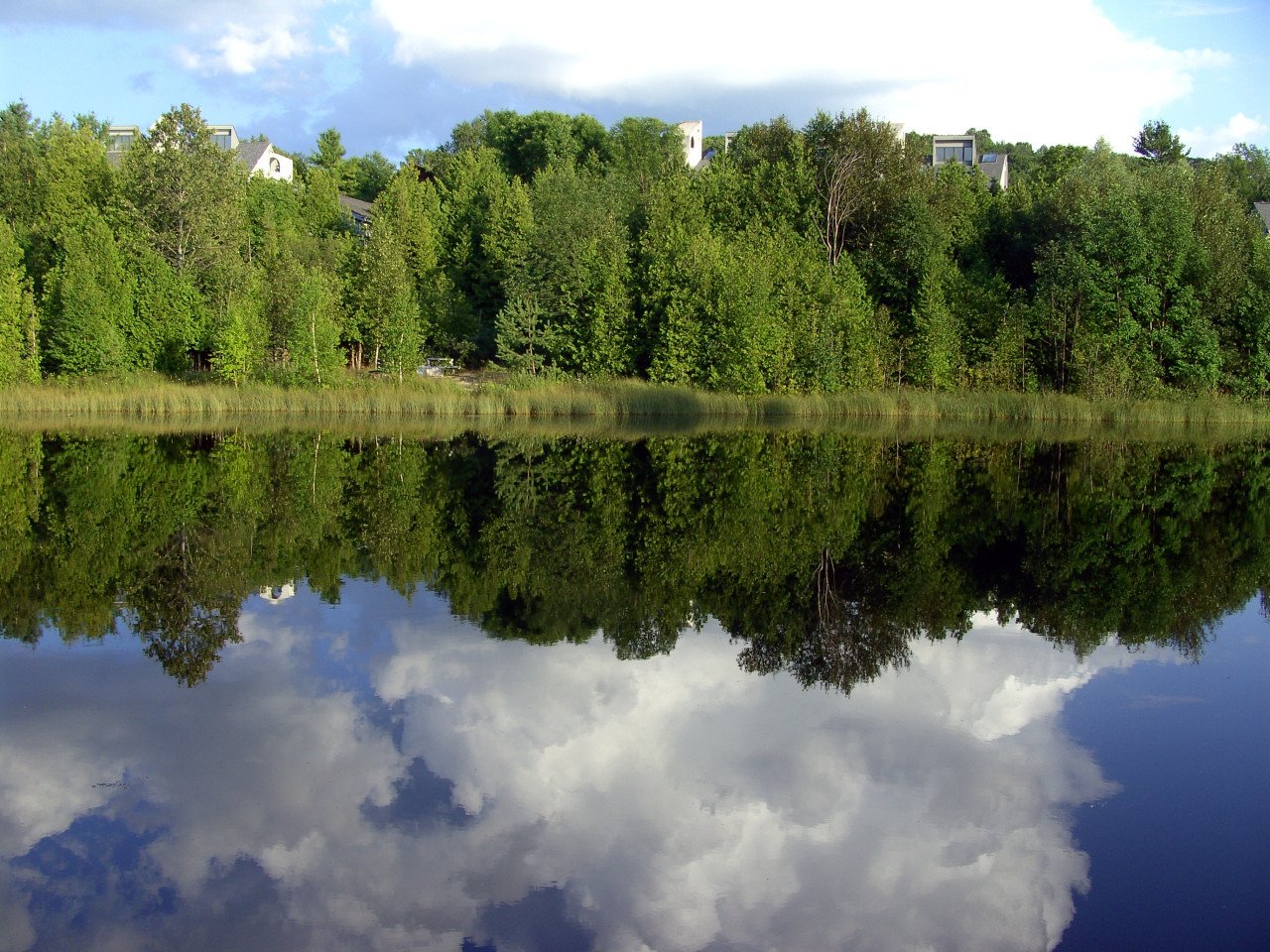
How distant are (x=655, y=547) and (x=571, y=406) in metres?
28.2

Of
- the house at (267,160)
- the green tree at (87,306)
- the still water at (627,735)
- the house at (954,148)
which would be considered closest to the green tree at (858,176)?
the green tree at (87,306)

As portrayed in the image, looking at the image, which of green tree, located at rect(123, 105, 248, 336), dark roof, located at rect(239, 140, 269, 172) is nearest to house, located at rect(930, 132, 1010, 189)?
dark roof, located at rect(239, 140, 269, 172)

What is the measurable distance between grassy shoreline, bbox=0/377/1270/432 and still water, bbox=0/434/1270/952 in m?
23.5

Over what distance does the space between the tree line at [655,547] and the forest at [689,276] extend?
68.7ft

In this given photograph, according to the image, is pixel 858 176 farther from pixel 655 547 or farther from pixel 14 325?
pixel 655 547

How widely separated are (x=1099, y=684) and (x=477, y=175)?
169 feet

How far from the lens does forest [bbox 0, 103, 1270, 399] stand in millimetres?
40531

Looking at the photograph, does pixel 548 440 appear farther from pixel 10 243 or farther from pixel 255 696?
pixel 10 243

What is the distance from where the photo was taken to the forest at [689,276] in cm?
4053

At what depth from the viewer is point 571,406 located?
1575 inches

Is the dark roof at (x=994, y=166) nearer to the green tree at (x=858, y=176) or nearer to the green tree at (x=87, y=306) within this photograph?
the green tree at (x=858, y=176)

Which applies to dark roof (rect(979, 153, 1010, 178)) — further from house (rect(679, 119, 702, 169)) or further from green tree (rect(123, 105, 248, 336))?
green tree (rect(123, 105, 248, 336))

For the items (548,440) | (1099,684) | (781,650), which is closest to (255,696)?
(781,650)

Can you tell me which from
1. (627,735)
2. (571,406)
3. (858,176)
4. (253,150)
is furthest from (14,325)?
(627,735)
